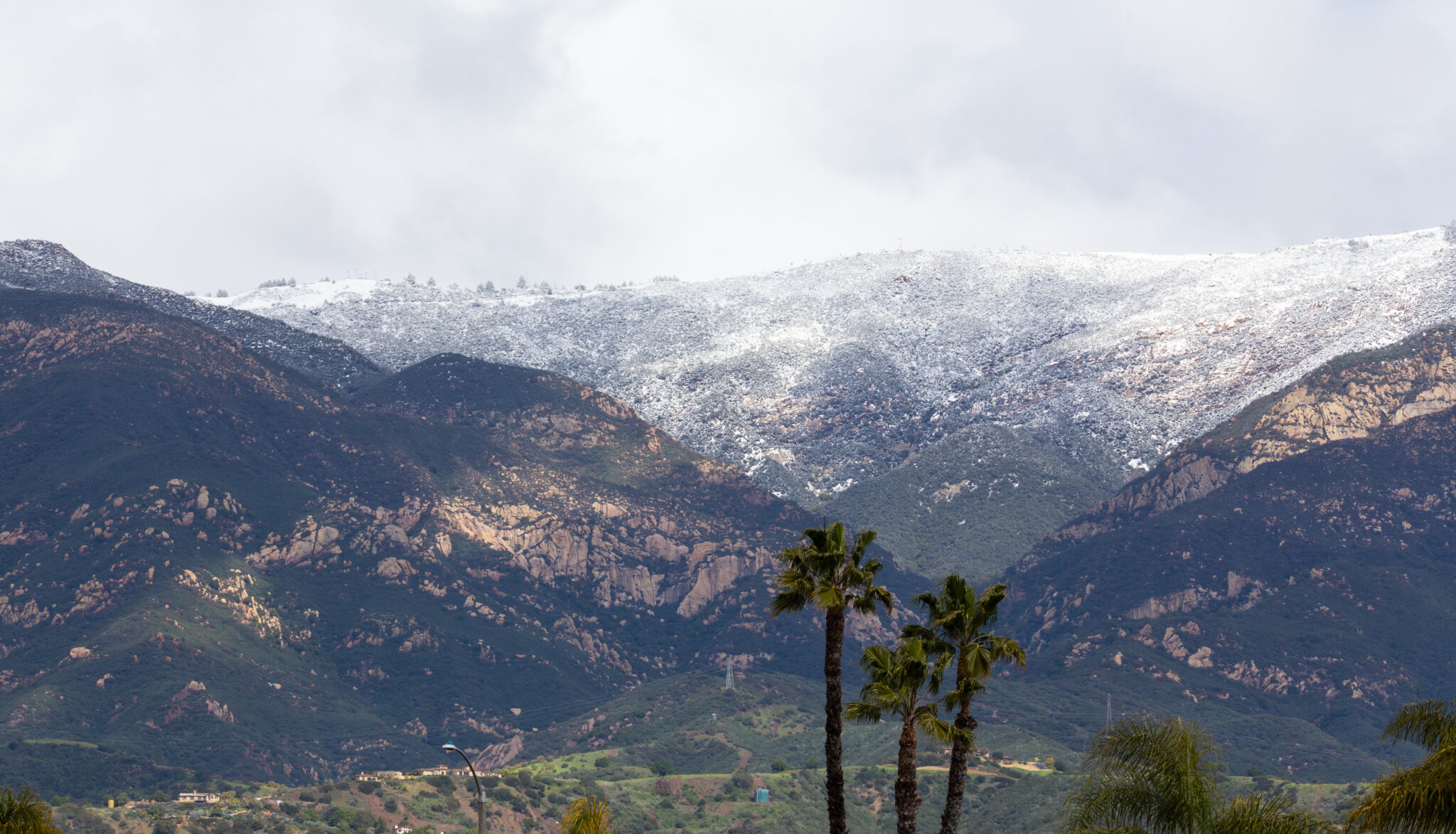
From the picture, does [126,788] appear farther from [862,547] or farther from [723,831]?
[862,547]

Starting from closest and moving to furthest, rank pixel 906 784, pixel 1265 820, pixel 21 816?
pixel 1265 820 < pixel 21 816 < pixel 906 784

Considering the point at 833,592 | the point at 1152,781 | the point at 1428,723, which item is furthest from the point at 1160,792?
the point at 833,592

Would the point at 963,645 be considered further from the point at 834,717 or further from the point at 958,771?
the point at 834,717

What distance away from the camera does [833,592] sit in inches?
1786

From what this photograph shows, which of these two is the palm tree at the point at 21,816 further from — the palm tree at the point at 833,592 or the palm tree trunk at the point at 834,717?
the palm tree trunk at the point at 834,717

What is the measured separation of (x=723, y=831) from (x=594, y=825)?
393 feet

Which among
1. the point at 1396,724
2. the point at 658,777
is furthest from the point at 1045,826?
the point at 1396,724

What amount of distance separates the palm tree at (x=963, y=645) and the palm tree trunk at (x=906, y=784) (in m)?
1.06

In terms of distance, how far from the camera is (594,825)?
1960 inches

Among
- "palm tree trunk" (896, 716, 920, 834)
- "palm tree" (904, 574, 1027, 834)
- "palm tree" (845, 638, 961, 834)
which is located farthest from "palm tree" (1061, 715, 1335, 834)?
"palm tree trunk" (896, 716, 920, 834)

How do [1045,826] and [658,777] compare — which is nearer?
[1045,826]

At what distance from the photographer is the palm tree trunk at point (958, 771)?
43.9 m

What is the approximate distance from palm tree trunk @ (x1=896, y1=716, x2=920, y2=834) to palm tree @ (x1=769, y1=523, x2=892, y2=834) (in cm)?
180

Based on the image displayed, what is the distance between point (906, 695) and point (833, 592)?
12.6 feet
